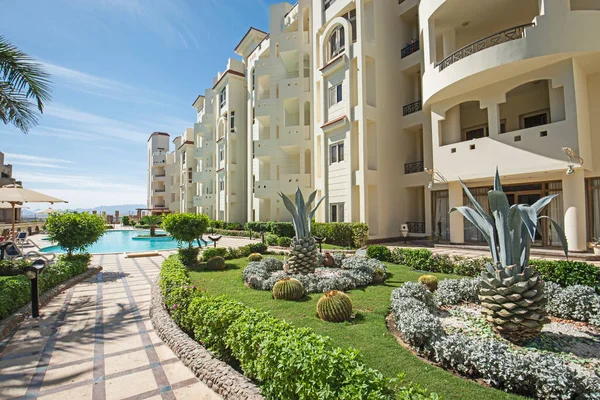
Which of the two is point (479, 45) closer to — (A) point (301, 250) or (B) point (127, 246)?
(A) point (301, 250)

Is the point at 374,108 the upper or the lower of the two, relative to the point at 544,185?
upper

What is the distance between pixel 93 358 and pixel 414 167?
60.0 feet

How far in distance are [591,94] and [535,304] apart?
42.3 ft

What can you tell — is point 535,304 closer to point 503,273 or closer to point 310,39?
point 503,273

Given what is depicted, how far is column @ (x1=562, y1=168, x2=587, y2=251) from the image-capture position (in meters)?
11.6

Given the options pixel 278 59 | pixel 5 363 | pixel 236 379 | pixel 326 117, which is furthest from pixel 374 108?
pixel 5 363

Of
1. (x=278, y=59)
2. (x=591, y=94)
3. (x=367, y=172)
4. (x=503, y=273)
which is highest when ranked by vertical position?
(x=278, y=59)

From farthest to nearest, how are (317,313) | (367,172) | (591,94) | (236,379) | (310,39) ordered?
(310,39)
(367,172)
(591,94)
(317,313)
(236,379)

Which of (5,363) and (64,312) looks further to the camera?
(64,312)

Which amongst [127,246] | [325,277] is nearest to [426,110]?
[325,277]

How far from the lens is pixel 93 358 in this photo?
4984 mm

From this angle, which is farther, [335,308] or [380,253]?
[380,253]

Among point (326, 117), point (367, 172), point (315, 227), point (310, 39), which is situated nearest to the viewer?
point (367, 172)

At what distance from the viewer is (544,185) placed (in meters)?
13.6
